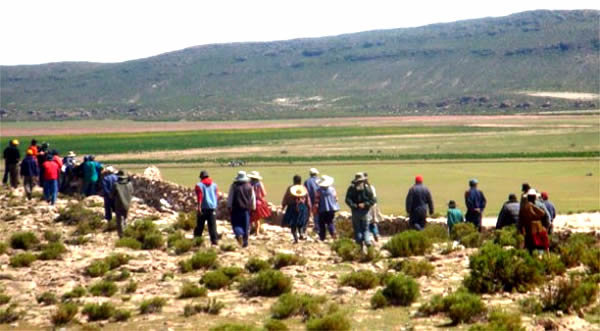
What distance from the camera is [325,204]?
690 inches

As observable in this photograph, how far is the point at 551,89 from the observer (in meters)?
134

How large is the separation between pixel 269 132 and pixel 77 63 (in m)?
117

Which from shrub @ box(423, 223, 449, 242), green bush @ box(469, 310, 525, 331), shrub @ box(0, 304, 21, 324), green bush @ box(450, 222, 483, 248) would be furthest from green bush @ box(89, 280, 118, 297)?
green bush @ box(450, 222, 483, 248)

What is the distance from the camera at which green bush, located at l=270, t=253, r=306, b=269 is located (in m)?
14.4

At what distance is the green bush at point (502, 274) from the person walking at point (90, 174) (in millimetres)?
12943

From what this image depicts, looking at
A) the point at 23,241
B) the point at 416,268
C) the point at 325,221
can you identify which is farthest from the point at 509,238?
the point at 23,241

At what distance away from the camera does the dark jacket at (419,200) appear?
17.5m

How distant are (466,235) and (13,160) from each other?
12461 millimetres

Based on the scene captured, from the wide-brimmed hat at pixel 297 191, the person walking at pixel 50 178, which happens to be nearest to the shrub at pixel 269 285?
the wide-brimmed hat at pixel 297 191

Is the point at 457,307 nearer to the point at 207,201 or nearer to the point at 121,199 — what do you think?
the point at 207,201

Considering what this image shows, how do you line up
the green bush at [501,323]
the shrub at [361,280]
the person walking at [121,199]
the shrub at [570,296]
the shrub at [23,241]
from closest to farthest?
the green bush at [501,323], the shrub at [570,296], the shrub at [361,280], the shrub at [23,241], the person walking at [121,199]

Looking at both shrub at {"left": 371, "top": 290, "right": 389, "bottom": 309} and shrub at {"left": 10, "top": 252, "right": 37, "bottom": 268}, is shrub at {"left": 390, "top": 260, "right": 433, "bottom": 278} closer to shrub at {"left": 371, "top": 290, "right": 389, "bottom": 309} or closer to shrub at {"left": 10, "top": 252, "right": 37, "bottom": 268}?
shrub at {"left": 371, "top": 290, "right": 389, "bottom": 309}

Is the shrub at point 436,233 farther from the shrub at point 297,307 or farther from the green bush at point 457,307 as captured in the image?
the shrub at point 297,307

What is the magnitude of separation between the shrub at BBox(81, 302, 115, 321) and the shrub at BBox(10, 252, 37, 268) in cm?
368
